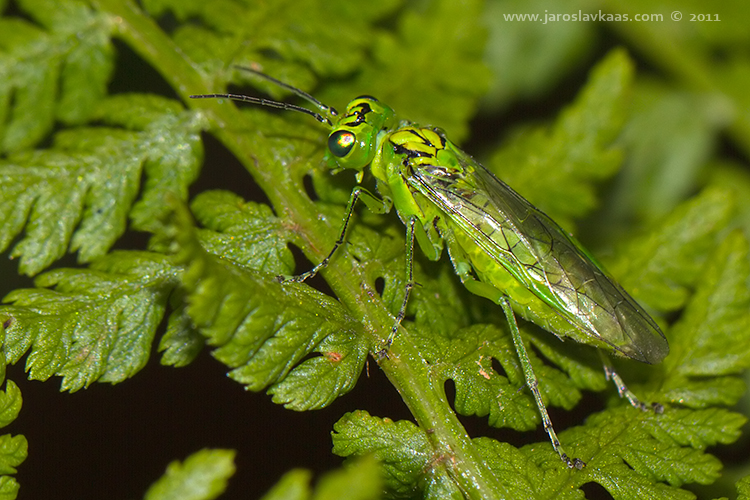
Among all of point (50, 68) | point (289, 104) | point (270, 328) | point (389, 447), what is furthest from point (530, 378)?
point (50, 68)

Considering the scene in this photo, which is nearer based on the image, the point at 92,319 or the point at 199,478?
the point at 199,478

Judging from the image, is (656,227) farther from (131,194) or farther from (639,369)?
(131,194)

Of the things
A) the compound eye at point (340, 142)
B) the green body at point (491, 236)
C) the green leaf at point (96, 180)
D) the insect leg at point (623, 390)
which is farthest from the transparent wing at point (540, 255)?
the green leaf at point (96, 180)

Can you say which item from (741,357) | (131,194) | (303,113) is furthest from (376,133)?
(741,357)

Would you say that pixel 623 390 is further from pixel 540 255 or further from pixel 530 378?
pixel 540 255

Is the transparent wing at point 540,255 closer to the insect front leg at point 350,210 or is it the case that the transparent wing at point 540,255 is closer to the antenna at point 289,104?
the insect front leg at point 350,210
